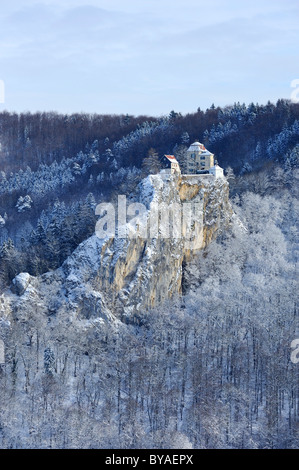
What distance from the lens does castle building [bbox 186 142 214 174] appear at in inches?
3654

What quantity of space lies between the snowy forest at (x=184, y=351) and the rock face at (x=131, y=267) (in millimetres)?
1508

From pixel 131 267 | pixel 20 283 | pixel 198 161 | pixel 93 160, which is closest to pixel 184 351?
pixel 131 267

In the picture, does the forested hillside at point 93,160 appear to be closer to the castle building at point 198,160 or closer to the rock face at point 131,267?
the castle building at point 198,160

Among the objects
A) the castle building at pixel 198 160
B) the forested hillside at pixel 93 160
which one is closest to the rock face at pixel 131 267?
the forested hillside at pixel 93 160

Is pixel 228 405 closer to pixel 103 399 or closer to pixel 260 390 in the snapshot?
pixel 260 390

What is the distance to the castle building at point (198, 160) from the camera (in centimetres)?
9281

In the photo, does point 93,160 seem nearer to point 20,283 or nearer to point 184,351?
point 20,283

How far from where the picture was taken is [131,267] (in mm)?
78875

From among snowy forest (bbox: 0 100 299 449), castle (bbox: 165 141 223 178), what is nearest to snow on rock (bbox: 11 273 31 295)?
snowy forest (bbox: 0 100 299 449)

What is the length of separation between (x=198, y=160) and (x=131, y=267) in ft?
69.7

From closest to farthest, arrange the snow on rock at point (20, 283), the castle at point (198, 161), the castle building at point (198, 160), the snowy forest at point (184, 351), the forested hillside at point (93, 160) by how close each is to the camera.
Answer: the snowy forest at point (184, 351)
the snow on rock at point (20, 283)
the forested hillside at point (93, 160)
the castle at point (198, 161)
the castle building at point (198, 160)

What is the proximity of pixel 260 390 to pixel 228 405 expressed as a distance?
4.31m

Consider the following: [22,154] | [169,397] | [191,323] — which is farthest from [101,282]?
[22,154]

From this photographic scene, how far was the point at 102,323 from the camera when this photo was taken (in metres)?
74.6
